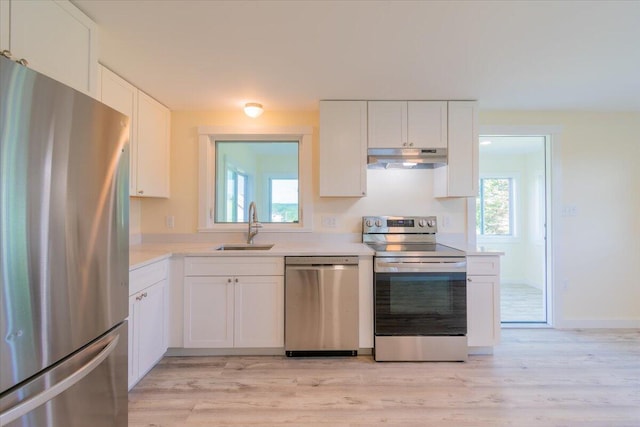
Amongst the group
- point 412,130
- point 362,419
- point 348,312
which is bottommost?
point 362,419

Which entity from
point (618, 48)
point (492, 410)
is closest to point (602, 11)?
point (618, 48)

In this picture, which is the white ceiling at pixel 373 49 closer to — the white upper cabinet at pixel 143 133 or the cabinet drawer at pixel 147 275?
the white upper cabinet at pixel 143 133

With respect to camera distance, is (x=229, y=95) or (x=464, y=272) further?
(x=229, y=95)

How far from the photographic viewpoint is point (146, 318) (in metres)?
2.07

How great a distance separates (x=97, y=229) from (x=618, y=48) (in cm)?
303

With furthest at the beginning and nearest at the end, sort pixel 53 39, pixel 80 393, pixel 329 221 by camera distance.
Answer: pixel 329 221 < pixel 53 39 < pixel 80 393

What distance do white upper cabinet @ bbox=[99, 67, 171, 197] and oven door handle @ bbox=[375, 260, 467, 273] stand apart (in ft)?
6.99

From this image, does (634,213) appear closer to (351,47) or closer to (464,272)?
(464,272)

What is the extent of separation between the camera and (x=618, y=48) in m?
1.91

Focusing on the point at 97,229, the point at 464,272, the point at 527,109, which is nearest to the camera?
the point at 97,229

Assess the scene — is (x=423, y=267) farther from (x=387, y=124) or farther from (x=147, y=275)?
(x=147, y=275)

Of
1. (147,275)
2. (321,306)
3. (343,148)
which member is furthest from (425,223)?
(147,275)

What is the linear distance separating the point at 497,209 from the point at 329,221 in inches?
143

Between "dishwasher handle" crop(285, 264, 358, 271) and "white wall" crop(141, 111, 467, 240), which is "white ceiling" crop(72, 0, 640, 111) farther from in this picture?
"dishwasher handle" crop(285, 264, 358, 271)
